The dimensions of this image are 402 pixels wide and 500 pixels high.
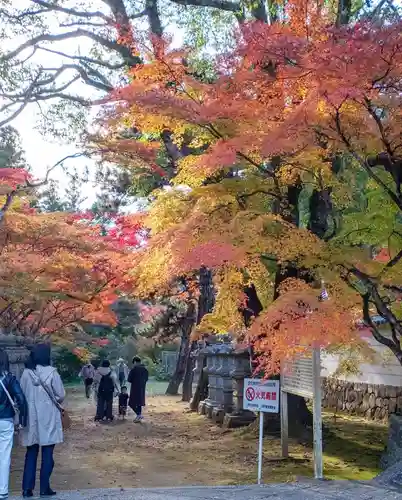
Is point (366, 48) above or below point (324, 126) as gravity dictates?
above

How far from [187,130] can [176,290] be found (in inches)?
565

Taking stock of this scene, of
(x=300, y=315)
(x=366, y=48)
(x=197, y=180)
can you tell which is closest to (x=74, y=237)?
(x=197, y=180)

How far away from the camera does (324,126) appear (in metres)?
7.49

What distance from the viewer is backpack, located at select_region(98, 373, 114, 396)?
1530 cm

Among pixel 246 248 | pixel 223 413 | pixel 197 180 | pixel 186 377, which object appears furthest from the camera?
pixel 186 377

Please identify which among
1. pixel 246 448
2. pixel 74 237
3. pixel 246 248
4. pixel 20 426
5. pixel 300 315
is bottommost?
pixel 246 448

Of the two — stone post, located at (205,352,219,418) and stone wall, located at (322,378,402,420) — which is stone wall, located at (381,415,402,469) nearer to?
stone wall, located at (322,378,402,420)

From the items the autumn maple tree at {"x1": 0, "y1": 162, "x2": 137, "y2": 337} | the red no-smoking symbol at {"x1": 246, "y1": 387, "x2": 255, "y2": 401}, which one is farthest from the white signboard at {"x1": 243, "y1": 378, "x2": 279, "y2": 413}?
the autumn maple tree at {"x1": 0, "y1": 162, "x2": 137, "y2": 337}

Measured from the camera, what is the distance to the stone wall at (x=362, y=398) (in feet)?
47.8

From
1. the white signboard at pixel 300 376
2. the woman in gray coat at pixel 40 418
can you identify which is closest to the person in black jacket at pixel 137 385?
the white signboard at pixel 300 376

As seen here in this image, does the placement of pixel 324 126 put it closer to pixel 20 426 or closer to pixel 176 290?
pixel 20 426

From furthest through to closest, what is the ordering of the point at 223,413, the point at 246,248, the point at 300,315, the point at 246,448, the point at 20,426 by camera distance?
the point at 223,413 < the point at 246,448 < the point at 246,248 < the point at 300,315 < the point at 20,426

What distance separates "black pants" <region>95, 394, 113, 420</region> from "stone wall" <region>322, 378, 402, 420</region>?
6505 millimetres

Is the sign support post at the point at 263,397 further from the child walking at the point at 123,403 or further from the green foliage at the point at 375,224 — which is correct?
the child walking at the point at 123,403
